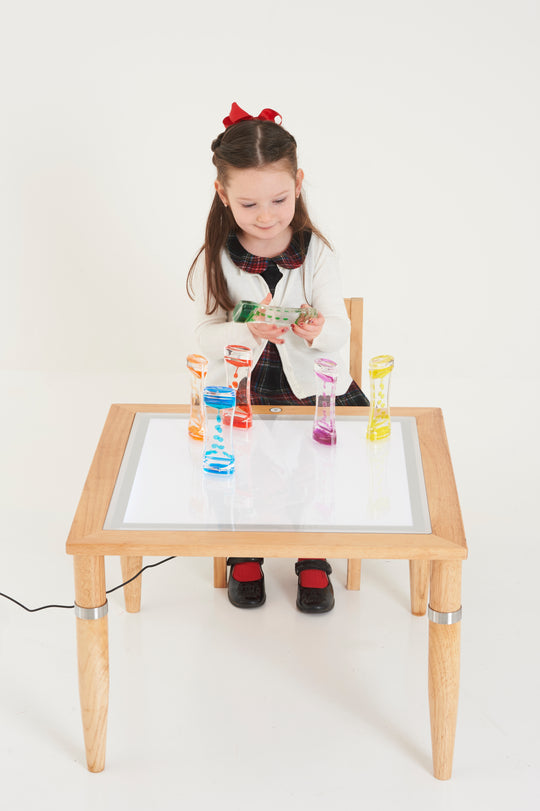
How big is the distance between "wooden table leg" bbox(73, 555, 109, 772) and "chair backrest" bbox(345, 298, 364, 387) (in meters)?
0.83

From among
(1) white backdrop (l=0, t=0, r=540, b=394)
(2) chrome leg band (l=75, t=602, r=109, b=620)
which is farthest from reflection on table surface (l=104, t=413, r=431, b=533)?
(1) white backdrop (l=0, t=0, r=540, b=394)

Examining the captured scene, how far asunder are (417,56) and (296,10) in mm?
369

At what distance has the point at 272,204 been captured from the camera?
2.15m

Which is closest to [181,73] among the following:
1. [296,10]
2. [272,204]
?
[296,10]

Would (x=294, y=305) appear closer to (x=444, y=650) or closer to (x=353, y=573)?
(x=353, y=573)

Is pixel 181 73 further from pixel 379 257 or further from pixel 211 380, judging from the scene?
pixel 211 380

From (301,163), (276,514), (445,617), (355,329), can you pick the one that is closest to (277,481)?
(276,514)

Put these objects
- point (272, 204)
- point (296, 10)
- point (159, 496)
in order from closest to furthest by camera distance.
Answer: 1. point (159, 496)
2. point (272, 204)
3. point (296, 10)

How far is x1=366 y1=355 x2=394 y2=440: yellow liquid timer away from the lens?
1.95 metres

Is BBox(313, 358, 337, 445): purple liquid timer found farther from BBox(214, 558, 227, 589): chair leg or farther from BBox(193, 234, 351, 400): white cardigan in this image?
Result: BBox(214, 558, 227, 589): chair leg

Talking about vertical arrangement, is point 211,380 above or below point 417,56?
below

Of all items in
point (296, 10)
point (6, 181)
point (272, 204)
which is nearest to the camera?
point (272, 204)

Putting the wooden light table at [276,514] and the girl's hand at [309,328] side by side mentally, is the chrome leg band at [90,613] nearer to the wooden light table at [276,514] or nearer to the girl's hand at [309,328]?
the wooden light table at [276,514]

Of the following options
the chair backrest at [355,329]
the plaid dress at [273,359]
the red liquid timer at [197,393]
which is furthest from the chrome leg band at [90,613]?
the chair backrest at [355,329]
